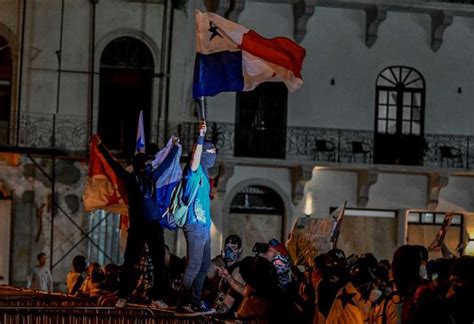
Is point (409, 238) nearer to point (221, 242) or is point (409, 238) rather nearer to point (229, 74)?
point (221, 242)

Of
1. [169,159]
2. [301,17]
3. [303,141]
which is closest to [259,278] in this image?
[169,159]

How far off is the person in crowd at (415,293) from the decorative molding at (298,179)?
24920mm

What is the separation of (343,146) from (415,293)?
85.3ft

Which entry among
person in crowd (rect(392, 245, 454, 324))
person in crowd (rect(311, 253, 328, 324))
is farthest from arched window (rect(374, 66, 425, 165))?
person in crowd (rect(392, 245, 454, 324))

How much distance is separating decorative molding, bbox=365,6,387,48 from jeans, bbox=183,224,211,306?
2255 cm

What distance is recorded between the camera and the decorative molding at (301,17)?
35.0 m

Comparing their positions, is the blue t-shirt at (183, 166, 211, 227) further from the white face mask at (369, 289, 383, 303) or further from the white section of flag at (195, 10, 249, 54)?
the white face mask at (369, 289, 383, 303)

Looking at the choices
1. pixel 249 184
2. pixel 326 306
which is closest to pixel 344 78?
pixel 249 184

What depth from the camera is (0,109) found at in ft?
112

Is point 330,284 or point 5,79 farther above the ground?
point 5,79

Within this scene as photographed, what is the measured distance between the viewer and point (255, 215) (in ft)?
115

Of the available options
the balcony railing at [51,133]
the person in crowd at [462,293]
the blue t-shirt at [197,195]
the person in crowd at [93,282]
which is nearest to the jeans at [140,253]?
the blue t-shirt at [197,195]

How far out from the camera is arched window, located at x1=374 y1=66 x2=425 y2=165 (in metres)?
35.5

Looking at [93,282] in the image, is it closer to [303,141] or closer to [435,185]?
[303,141]
